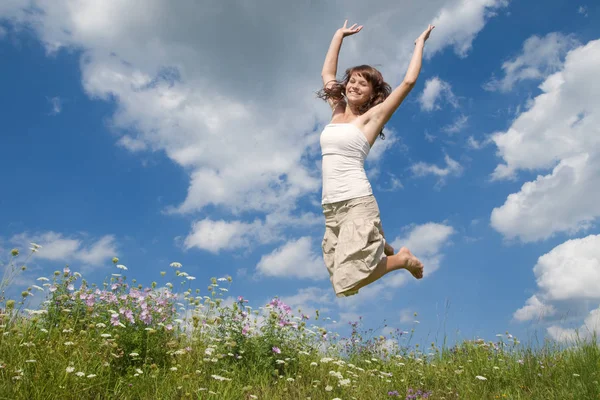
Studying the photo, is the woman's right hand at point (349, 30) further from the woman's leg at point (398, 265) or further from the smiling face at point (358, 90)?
the woman's leg at point (398, 265)

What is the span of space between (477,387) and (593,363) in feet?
4.42

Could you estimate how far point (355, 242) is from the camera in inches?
198

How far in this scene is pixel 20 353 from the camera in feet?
16.2

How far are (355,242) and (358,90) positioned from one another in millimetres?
1830

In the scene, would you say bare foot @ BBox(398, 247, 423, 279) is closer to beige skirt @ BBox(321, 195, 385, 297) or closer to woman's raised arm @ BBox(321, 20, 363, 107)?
beige skirt @ BBox(321, 195, 385, 297)

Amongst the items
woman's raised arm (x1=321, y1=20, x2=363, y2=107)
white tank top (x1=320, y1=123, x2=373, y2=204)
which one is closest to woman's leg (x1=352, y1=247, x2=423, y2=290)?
white tank top (x1=320, y1=123, x2=373, y2=204)

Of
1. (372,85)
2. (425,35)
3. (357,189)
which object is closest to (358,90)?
(372,85)

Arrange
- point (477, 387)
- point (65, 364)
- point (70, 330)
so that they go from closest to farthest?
point (65, 364), point (70, 330), point (477, 387)

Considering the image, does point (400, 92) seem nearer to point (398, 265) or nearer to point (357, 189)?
point (357, 189)

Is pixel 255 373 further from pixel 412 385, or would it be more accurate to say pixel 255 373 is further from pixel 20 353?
pixel 20 353

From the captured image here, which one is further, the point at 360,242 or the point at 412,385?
the point at 412,385

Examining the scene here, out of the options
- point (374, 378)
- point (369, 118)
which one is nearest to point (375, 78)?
point (369, 118)

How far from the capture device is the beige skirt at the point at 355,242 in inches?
197

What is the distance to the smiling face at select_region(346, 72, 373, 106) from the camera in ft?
19.1
